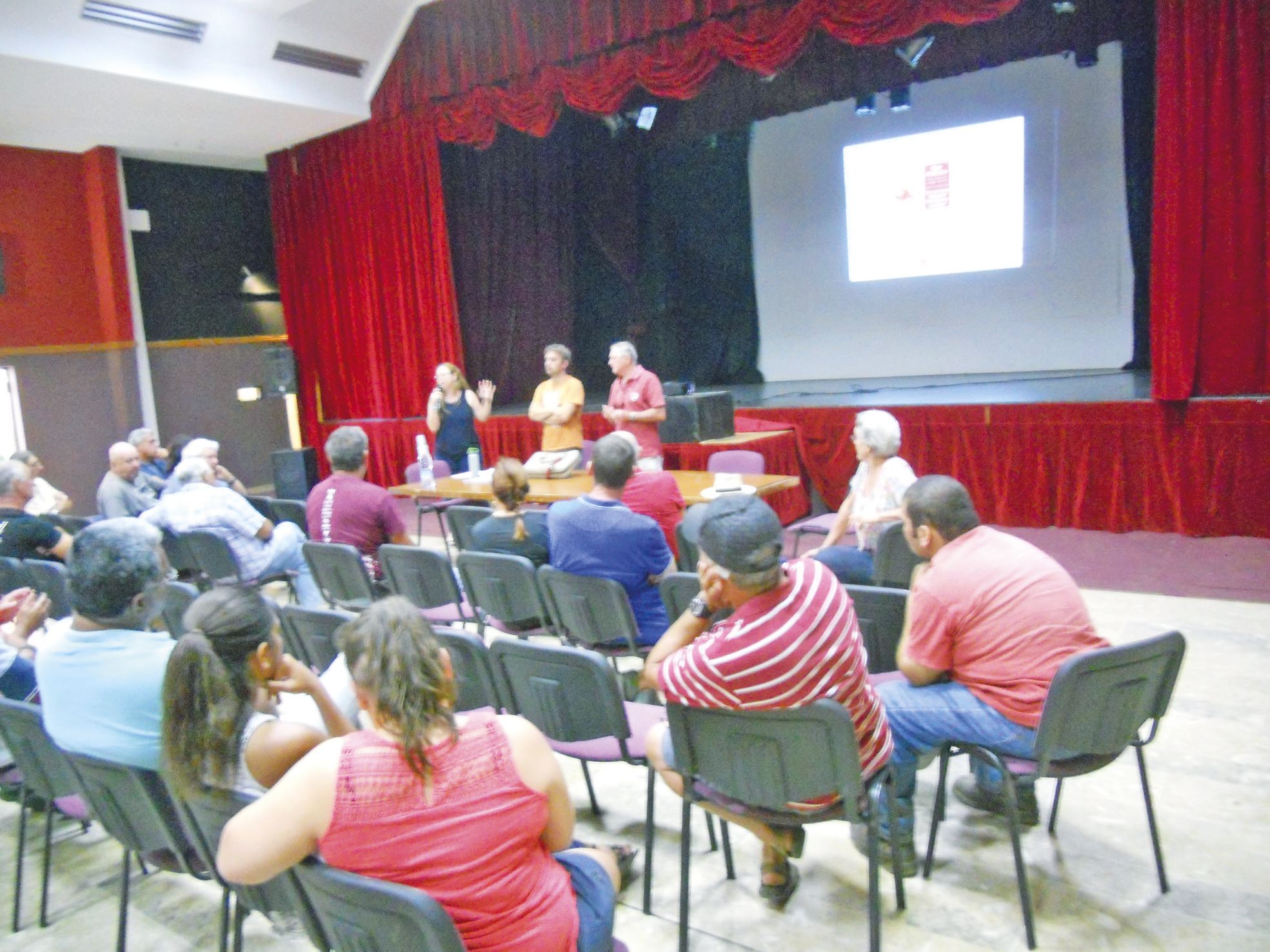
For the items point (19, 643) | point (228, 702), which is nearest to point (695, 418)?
point (19, 643)

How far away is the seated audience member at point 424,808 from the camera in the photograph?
1491mm

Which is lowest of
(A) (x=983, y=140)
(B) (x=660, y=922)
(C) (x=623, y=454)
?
(B) (x=660, y=922)

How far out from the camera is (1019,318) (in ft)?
27.6

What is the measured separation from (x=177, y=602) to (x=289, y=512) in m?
1.97

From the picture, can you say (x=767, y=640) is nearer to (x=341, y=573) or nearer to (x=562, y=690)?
(x=562, y=690)

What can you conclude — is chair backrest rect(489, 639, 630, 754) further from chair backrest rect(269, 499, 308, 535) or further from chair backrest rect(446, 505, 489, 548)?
chair backrest rect(269, 499, 308, 535)

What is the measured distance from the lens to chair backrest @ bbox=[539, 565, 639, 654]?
129 inches

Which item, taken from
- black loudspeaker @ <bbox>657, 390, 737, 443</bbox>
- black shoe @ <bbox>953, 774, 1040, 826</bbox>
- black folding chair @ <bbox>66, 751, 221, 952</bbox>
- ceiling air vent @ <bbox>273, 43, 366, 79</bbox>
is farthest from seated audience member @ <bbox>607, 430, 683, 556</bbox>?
ceiling air vent @ <bbox>273, 43, 366, 79</bbox>

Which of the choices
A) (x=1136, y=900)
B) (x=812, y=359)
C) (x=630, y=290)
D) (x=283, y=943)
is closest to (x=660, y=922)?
(x=283, y=943)

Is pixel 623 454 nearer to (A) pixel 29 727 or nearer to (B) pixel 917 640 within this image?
(B) pixel 917 640

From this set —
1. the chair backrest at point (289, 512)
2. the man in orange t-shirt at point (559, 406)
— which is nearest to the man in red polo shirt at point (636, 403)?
the man in orange t-shirt at point (559, 406)

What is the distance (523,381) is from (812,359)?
2971 millimetres

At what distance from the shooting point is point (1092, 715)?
219 centimetres

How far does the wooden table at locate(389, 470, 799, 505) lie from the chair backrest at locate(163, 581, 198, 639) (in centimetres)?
149
